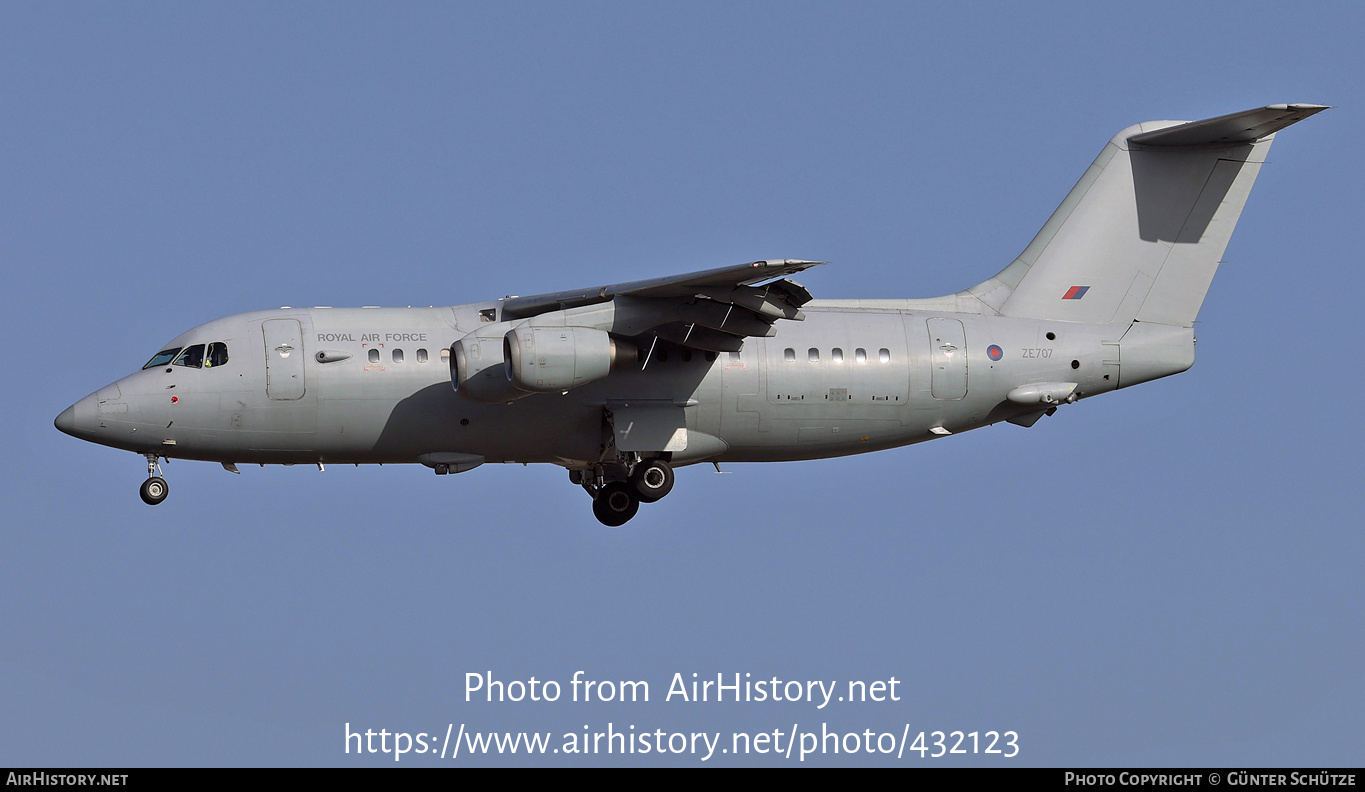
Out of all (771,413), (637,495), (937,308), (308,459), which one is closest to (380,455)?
(308,459)

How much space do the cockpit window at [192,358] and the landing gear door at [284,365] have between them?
781 mm

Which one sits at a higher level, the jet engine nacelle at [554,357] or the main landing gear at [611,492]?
the jet engine nacelle at [554,357]

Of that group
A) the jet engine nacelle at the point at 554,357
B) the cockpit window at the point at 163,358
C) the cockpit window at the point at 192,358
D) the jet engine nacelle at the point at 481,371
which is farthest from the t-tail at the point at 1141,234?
the cockpit window at the point at 163,358

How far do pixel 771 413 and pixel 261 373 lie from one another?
19.4ft

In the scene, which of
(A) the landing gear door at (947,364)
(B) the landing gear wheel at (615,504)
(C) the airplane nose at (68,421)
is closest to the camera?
(C) the airplane nose at (68,421)

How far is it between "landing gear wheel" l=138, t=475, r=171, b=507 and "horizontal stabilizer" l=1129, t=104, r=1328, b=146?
502 inches

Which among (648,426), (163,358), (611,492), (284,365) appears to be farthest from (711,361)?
(163,358)

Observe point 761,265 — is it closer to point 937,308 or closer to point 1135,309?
point 937,308

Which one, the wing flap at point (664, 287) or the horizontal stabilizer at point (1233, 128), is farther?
the horizontal stabilizer at point (1233, 128)

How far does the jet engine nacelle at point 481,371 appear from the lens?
21.3 meters

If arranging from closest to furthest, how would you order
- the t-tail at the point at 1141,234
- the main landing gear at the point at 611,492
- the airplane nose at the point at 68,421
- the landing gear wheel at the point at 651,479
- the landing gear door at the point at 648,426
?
the airplane nose at the point at 68,421, the landing gear door at the point at 648,426, the landing gear wheel at the point at 651,479, the main landing gear at the point at 611,492, the t-tail at the point at 1141,234

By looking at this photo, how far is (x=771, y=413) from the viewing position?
74.5ft

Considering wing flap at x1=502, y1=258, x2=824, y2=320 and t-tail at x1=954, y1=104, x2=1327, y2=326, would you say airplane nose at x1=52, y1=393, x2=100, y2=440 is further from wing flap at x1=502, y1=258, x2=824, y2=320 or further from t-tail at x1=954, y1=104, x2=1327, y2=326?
t-tail at x1=954, y1=104, x2=1327, y2=326

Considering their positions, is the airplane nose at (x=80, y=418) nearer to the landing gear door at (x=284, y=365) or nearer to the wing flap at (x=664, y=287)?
the landing gear door at (x=284, y=365)
